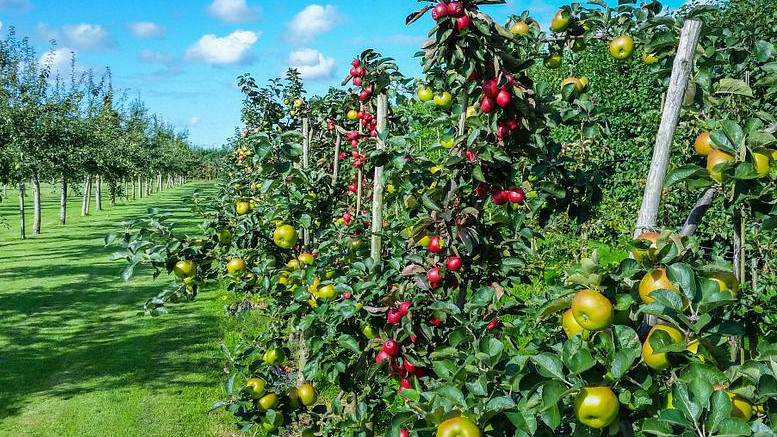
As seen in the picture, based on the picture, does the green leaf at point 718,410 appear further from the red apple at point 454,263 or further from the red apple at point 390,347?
the red apple at point 390,347

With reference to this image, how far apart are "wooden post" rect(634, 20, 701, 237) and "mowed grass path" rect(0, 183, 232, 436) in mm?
2351

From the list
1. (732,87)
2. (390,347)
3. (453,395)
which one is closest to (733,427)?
(453,395)

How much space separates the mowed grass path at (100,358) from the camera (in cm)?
531

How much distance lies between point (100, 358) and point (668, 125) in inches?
289

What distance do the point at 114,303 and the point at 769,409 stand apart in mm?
10238

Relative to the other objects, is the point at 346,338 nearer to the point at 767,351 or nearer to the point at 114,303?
the point at 767,351

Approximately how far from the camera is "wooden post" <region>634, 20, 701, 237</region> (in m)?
1.42

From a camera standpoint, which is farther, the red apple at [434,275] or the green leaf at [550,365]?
the red apple at [434,275]

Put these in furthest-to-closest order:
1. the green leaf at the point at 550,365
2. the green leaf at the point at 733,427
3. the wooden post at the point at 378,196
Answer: the wooden post at the point at 378,196
the green leaf at the point at 550,365
the green leaf at the point at 733,427

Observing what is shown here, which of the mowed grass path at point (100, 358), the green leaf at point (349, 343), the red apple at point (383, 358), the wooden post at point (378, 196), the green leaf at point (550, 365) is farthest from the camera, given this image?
the mowed grass path at point (100, 358)

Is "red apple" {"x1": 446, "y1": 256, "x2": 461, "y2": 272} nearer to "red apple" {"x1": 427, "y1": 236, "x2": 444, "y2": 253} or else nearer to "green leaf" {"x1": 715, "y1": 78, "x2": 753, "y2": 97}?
"red apple" {"x1": 427, "y1": 236, "x2": 444, "y2": 253}

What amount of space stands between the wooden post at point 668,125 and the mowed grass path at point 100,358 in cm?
235

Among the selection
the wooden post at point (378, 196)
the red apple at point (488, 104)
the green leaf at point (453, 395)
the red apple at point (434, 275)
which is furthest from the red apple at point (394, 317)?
the green leaf at point (453, 395)

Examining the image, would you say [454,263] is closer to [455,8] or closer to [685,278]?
[455,8]
